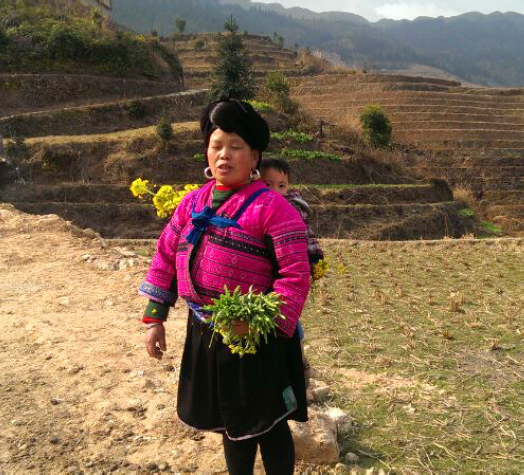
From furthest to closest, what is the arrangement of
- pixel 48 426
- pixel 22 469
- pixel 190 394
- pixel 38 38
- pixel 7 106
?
pixel 38 38, pixel 7 106, pixel 48 426, pixel 22 469, pixel 190 394

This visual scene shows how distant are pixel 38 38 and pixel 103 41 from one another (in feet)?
10.1

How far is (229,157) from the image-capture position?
1672mm

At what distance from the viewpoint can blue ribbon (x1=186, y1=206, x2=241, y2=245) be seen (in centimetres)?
167

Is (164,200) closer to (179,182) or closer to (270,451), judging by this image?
(270,451)

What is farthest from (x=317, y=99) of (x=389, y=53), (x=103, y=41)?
(x=389, y=53)

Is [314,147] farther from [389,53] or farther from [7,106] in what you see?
[389,53]

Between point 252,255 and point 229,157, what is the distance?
→ 36 centimetres

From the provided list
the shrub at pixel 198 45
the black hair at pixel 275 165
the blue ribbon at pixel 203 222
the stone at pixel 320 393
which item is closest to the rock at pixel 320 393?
the stone at pixel 320 393

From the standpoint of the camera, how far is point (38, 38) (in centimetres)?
2311

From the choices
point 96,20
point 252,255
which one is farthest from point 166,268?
point 96,20

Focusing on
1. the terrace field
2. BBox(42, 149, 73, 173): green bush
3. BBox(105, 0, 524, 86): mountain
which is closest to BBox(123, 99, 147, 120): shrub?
BBox(42, 149, 73, 173): green bush

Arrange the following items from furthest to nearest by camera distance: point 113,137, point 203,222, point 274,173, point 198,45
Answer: point 198,45 → point 113,137 → point 274,173 → point 203,222

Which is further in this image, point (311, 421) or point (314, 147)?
point (314, 147)

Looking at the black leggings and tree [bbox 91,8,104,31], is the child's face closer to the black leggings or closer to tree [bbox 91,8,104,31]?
the black leggings
